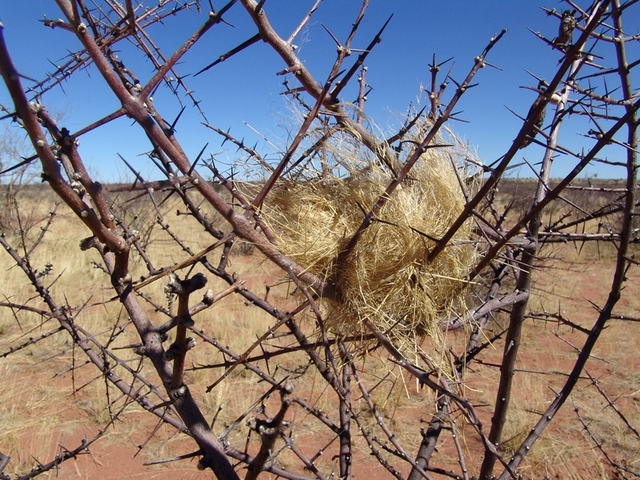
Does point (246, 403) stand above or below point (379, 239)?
below

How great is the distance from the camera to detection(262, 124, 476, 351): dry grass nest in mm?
980

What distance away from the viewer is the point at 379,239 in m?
1.00

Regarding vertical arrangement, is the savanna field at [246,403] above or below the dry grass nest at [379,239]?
below

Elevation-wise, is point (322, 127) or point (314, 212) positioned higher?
point (322, 127)

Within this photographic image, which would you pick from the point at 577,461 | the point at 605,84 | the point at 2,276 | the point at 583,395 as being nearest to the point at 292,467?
the point at 577,461

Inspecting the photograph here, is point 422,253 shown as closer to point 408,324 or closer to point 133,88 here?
point 408,324

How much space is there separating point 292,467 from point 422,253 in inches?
142

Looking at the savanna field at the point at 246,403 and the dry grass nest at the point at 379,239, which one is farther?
the savanna field at the point at 246,403

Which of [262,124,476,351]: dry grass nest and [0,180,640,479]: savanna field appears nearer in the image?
[262,124,476,351]: dry grass nest

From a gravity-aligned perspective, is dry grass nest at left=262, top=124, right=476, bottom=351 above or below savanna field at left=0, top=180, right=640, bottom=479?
above

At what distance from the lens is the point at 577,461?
3945 millimetres

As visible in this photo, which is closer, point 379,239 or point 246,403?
point 379,239

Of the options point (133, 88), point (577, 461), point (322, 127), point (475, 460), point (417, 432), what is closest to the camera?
point (133, 88)

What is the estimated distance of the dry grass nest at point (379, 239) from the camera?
98 cm
